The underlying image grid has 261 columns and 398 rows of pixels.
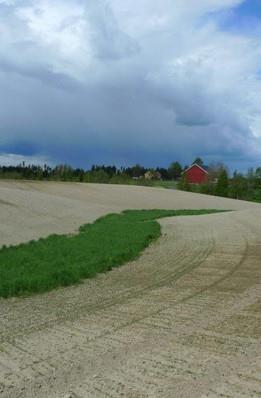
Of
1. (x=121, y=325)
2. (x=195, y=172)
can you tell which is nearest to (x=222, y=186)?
(x=195, y=172)

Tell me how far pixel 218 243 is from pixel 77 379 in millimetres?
14217

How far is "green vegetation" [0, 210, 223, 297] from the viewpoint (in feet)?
36.8

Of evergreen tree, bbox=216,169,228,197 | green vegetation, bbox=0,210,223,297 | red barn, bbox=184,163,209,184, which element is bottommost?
green vegetation, bbox=0,210,223,297

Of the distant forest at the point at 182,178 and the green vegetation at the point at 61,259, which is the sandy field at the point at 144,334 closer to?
the green vegetation at the point at 61,259

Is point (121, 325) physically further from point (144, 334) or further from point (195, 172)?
point (195, 172)

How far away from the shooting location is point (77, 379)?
5.55m

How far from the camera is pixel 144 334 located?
725 centimetres

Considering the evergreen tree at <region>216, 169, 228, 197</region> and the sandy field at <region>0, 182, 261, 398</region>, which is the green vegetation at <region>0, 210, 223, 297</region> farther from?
the evergreen tree at <region>216, 169, 228, 197</region>

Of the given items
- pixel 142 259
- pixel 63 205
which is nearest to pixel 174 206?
pixel 63 205

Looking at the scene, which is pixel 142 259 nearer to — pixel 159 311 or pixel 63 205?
pixel 159 311

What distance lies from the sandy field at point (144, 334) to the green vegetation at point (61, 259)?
0.49 meters

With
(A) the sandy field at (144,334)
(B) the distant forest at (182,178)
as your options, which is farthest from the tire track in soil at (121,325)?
(B) the distant forest at (182,178)

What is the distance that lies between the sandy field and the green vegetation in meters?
0.49

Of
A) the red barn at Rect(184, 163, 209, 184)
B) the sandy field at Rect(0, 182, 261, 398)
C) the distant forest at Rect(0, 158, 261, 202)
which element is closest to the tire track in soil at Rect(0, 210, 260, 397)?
the sandy field at Rect(0, 182, 261, 398)
